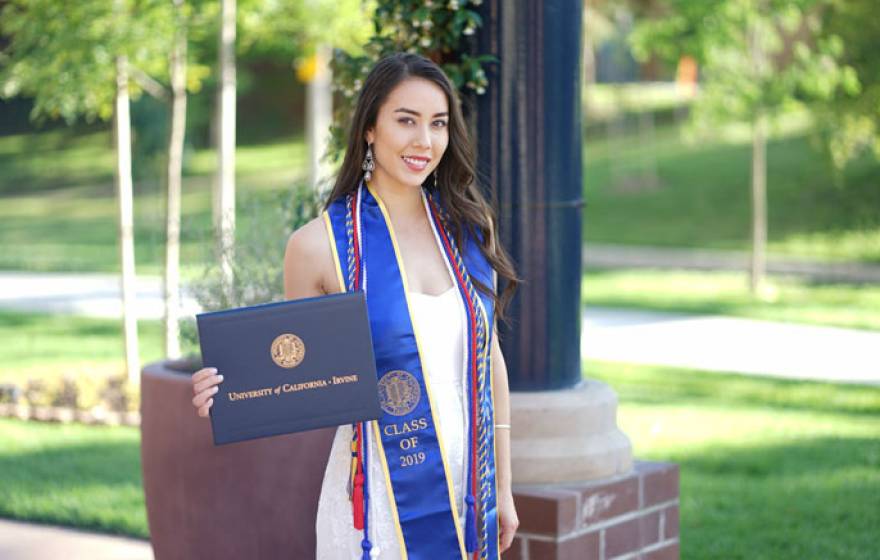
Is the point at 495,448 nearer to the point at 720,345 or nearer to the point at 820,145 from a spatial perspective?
the point at 720,345

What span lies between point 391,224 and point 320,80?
17442 mm

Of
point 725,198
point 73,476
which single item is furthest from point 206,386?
point 725,198

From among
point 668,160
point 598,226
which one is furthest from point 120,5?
point 668,160

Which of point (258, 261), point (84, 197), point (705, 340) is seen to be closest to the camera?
point (258, 261)

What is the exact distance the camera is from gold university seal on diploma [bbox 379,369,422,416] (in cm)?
304

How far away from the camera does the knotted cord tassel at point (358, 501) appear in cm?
303

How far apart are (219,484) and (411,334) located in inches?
64.2

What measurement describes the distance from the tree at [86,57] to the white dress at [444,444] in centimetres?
556

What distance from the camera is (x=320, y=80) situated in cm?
2030

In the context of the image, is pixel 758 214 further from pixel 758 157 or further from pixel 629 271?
pixel 629 271

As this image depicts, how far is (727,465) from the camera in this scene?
7.04m

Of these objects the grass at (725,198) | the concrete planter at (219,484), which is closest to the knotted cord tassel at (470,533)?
the concrete planter at (219,484)

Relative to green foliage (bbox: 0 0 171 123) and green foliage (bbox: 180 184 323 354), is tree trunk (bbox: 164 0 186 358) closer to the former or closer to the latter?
green foliage (bbox: 0 0 171 123)

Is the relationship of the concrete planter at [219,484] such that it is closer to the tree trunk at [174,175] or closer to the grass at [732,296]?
the tree trunk at [174,175]
